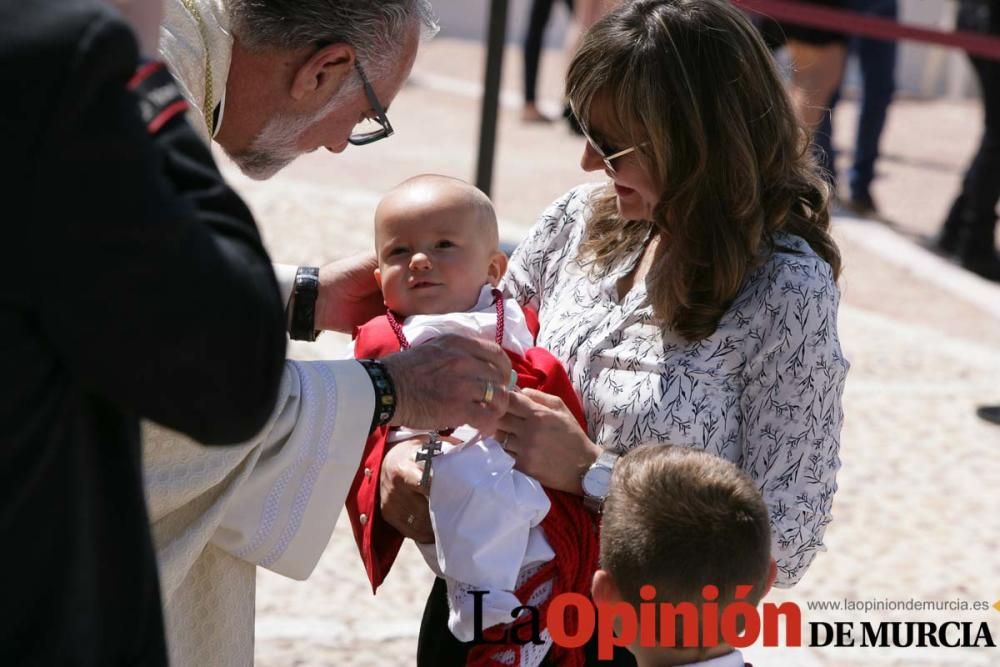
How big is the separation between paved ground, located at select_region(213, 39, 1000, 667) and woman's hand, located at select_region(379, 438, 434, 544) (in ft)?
4.25

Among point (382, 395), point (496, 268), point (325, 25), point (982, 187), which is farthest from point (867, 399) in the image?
point (382, 395)

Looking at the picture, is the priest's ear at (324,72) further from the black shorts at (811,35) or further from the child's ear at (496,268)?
the black shorts at (811,35)

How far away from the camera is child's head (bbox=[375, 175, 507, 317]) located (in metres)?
2.52

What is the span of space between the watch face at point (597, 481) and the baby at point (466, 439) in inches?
3.1

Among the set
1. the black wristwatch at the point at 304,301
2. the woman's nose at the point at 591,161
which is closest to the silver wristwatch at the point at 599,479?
the woman's nose at the point at 591,161

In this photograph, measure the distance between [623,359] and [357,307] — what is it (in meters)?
0.59

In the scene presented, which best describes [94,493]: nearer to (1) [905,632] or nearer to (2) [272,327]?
(2) [272,327]

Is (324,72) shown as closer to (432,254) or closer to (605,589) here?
(432,254)

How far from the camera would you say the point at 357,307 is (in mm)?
2721

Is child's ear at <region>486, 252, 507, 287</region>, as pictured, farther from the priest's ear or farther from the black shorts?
the black shorts

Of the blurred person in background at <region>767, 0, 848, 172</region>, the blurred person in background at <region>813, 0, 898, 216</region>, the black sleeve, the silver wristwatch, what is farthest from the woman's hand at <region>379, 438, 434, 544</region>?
the blurred person in background at <region>813, 0, 898, 216</region>

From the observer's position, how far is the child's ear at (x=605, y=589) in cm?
205

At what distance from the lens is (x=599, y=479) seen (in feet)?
7.57

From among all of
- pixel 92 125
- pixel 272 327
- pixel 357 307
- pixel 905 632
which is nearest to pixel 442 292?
pixel 357 307
